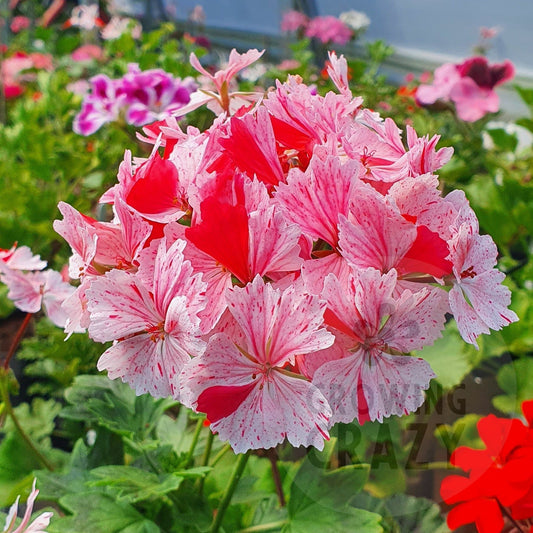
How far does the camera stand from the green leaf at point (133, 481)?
1.33ft

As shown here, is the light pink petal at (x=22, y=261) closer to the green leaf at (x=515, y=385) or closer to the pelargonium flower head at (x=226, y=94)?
the pelargonium flower head at (x=226, y=94)

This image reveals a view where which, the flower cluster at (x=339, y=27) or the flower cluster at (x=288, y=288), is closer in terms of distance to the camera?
the flower cluster at (x=288, y=288)

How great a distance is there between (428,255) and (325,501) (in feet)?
0.84

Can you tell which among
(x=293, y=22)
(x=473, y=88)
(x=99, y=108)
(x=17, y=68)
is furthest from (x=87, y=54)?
(x=473, y=88)

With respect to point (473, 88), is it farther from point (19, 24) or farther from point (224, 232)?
point (19, 24)

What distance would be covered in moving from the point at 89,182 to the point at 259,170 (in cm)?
98

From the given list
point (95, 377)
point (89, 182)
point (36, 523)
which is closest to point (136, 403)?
point (95, 377)

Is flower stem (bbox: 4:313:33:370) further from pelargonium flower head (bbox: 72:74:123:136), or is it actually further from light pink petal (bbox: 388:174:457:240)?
pelargonium flower head (bbox: 72:74:123:136)

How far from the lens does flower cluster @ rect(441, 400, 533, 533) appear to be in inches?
17.3

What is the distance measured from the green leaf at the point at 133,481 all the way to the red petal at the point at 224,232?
0.62 ft

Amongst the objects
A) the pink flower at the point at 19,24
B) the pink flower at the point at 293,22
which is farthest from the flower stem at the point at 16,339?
the pink flower at the point at 19,24

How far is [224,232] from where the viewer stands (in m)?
0.29

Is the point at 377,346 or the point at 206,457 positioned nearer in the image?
the point at 377,346

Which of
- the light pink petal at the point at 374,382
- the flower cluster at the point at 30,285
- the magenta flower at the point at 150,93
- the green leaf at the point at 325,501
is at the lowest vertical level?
the green leaf at the point at 325,501
